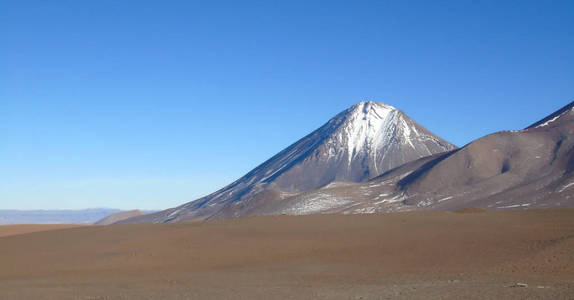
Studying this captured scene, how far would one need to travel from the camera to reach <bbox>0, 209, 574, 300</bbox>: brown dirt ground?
857 inches

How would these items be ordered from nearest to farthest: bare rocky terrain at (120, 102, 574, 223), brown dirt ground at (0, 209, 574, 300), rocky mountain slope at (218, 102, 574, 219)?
brown dirt ground at (0, 209, 574, 300), rocky mountain slope at (218, 102, 574, 219), bare rocky terrain at (120, 102, 574, 223)

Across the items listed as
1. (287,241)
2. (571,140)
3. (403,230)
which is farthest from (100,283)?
(571,140)

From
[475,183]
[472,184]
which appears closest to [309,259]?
[472,184]

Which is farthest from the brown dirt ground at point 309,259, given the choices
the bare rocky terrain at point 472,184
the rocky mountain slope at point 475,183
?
the rocky mountain slope at point 475,183

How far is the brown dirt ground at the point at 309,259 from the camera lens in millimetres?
21766

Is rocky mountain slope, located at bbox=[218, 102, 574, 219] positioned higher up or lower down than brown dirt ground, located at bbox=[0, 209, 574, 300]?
higher up

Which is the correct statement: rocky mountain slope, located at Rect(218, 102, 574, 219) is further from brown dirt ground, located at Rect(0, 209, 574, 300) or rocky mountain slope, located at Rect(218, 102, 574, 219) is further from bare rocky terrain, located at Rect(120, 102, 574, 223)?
brown dirt ground, located at Rect(0, 209, 574, 300)

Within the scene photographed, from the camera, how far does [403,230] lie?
3778 centimetres

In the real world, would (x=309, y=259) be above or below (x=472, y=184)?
below

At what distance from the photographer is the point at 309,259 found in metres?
31.3

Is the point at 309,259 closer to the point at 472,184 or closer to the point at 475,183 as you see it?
the point at 472,184

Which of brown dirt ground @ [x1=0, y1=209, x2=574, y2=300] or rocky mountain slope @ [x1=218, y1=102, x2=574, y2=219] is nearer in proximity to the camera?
brown dirt ground @ [x1=0, y1=209, x2=574, y2=300]

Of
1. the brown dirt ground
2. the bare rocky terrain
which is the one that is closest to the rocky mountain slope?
the bare rocky terrain

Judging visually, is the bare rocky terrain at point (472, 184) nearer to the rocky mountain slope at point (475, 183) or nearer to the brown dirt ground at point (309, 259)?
the rocky mountain slope at point (475, 183)
